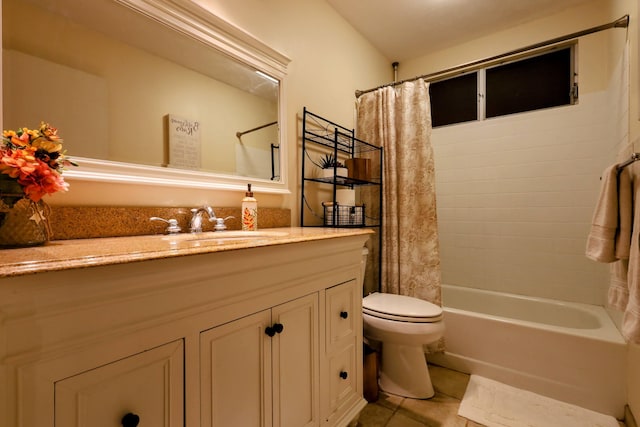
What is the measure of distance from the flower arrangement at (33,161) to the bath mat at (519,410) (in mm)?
1976

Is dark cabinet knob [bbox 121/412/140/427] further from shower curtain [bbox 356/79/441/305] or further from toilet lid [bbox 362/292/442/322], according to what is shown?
shower curtain [bbox 356/79/441/305]

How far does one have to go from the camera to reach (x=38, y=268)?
465 millimetres

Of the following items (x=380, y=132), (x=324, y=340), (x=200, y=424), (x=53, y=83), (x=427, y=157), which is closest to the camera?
(x=200, y=424)

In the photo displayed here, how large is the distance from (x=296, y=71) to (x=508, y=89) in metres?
1.88

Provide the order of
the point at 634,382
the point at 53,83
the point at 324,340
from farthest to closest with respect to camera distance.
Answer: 1. the point at 634,382
2. the point at 324,340
3. the point at 53,83

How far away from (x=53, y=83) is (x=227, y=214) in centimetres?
75

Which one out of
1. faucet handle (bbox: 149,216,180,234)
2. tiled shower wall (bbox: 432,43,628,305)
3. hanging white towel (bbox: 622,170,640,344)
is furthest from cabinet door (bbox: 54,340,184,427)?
tiled shower wall (bbox: 432,43,628,305)

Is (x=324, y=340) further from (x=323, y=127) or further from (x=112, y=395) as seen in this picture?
(x=323, y=127)

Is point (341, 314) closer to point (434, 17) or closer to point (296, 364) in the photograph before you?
point (296, 364)

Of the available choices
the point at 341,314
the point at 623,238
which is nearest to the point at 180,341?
the point at 341,314

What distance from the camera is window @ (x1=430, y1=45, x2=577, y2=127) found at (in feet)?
7.41

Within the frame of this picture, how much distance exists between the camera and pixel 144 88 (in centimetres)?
113

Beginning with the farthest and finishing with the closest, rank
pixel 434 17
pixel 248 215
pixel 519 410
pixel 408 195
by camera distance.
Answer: pixel 434 17, pixel 408 195, pixel 519 410, pixel 248 215

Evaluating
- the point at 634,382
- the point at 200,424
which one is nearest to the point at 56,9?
the point at 200,424
